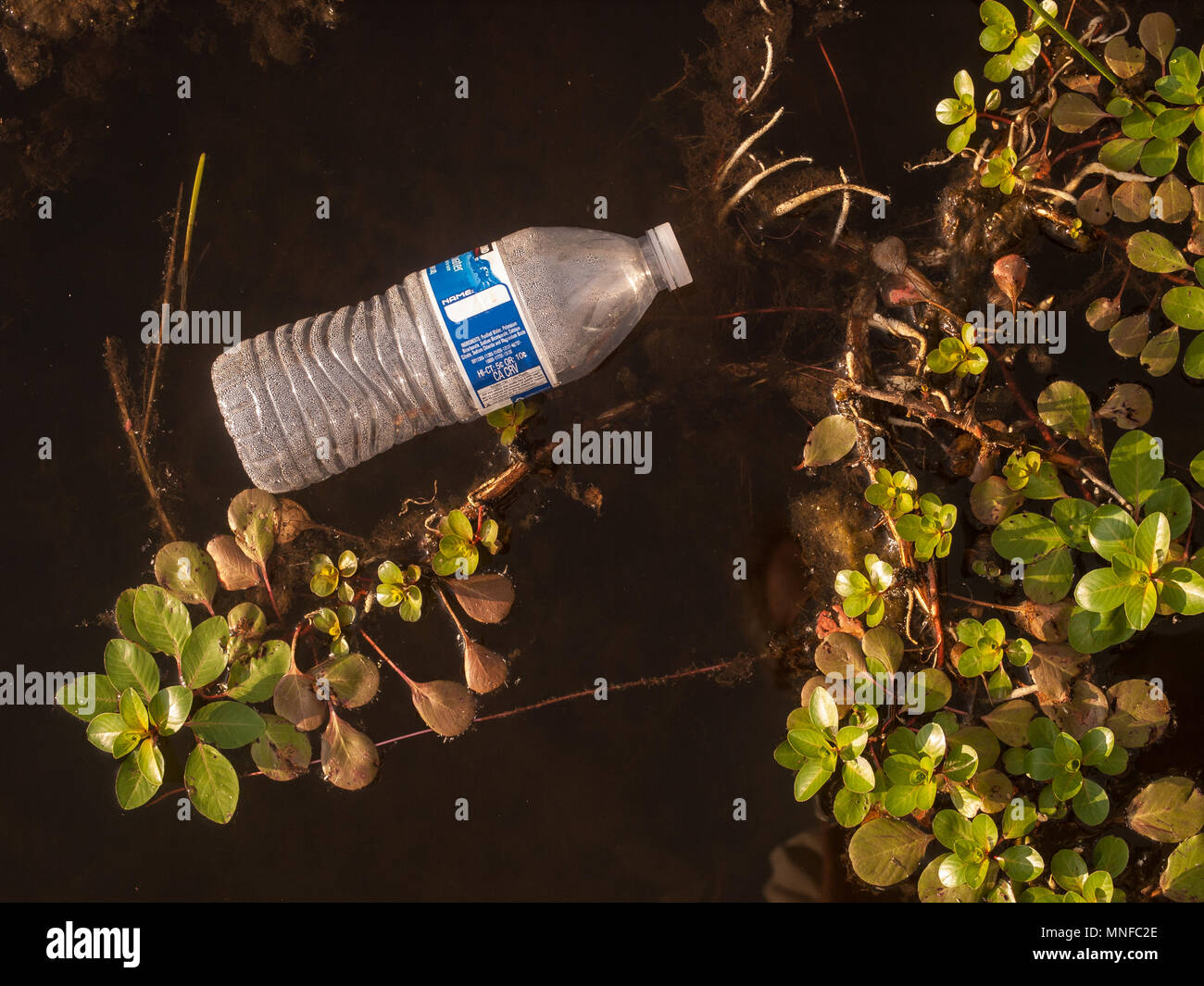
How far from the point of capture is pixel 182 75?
1990 millimetres

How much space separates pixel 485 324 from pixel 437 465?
45cm

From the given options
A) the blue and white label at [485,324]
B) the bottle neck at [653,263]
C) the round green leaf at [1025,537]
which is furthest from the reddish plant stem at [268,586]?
the round green leaf at [1025,537]

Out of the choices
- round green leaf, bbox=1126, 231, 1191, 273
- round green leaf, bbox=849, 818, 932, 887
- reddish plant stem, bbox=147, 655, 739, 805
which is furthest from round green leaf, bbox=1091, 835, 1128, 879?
round green leaf, bbox=1126, 231, 1191, 273

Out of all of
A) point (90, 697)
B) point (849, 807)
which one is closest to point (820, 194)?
point (849, 807)

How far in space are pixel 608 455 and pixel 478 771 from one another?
2.87 ft

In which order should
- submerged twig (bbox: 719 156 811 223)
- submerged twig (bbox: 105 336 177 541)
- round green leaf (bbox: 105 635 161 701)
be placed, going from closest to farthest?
1. round green leaf (bbox: 105 635 161 701)
2. submerged twig (bbox: 719 156 811 223)
3. submerged twig (bbox: 105 336 177 541)

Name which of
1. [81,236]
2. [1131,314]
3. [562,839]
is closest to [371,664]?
[562,839]

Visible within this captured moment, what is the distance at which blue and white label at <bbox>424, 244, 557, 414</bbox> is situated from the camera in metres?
1.68

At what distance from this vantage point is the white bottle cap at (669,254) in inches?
68.6

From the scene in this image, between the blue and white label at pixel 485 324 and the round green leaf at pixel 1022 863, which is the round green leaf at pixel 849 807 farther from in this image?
the blue and white label at pixel 485 324

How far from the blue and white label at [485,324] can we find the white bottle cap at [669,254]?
1.11 feet

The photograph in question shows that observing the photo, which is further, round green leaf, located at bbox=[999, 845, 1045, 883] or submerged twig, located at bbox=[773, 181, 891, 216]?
submerged twig, located at bbox=[773, 181, 891, 216]

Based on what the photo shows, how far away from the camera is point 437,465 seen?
1.98 meters

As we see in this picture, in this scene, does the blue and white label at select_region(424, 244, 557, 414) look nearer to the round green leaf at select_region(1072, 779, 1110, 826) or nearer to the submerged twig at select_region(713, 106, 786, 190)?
the submerged twig at select_region(713, 106, 786, 190)
